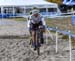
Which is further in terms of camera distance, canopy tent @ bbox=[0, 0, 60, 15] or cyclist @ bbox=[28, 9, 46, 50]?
A: canopy tent @ bbox=[0, 0, 60, 15]

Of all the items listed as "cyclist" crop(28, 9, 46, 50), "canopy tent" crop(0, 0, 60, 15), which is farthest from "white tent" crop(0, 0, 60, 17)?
"cyclist" crop(28, 9, 46, 50)

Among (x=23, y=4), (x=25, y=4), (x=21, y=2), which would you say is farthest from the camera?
→ (x=21, y=2)

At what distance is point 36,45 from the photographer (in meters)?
12.1

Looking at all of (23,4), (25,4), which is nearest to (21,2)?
(23,4)

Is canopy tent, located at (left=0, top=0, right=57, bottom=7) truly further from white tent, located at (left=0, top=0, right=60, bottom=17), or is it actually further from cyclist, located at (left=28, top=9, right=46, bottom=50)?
cyclist, located at (left=28, top=9, right=46, bottom=50)

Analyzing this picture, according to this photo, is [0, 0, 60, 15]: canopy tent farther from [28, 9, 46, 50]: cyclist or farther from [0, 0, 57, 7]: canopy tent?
[28, 9, 46, 50]: cyclist

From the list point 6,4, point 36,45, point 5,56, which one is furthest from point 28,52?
point 6,4

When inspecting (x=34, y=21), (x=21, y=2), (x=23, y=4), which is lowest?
(x=23, y=4)

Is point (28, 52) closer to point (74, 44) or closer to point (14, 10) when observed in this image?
point (74, 44)

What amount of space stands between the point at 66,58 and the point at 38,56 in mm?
994

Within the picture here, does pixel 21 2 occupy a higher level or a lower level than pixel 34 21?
lower

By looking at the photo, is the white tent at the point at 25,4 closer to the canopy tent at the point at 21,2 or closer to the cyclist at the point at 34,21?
the canopy tent at the point at 21,2

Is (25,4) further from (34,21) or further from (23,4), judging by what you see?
(34,21)

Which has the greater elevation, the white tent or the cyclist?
the cyclist
